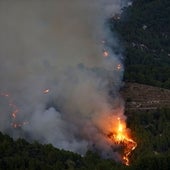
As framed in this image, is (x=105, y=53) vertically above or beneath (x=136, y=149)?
above

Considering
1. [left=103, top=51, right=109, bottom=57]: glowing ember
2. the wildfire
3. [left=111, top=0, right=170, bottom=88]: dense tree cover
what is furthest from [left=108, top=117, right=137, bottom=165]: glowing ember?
[left=111, top=0, right=170, bottom=88]: dense tree cover

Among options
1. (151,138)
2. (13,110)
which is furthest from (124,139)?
(13,110)

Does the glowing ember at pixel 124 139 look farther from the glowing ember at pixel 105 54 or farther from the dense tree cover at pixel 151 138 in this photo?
the glowing ember at pixel 105 54

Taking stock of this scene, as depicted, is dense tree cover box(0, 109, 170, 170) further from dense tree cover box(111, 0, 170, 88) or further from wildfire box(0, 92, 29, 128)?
dense tree cover box(111, 0, 170, 88)

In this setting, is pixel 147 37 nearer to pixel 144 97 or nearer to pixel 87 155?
pixel 144 97

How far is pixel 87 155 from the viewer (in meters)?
61.6

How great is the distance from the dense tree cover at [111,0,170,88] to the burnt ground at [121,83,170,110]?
5904mm

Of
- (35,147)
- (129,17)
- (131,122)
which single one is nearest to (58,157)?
(35,147)

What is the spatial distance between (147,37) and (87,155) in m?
64.3

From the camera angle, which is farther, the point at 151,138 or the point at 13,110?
the point at 13,110

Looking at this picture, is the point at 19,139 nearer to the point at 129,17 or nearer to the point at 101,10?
the point at 101,10

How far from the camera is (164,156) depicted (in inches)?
2304

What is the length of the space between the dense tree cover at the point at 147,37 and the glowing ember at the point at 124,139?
672 inches

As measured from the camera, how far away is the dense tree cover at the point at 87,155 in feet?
186
